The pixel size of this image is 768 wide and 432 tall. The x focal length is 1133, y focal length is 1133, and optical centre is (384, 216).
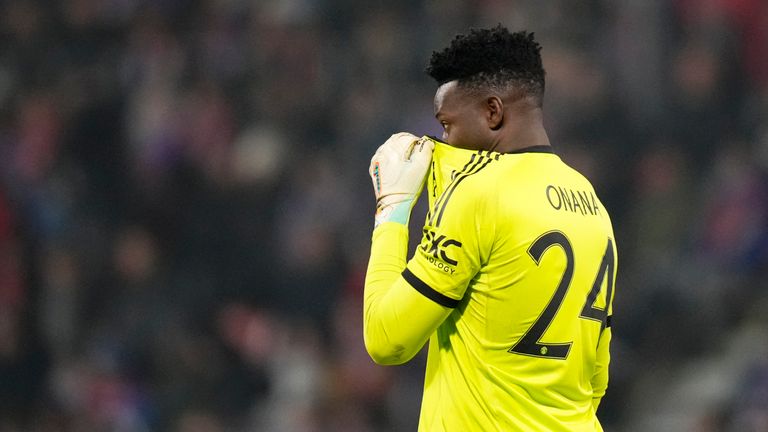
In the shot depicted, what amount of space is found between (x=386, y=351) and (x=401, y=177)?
1.38ft

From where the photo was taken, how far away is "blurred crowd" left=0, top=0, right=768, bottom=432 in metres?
6.48

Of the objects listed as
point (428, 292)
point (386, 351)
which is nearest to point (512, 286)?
point (428, 292)

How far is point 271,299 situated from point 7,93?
3.08 meters

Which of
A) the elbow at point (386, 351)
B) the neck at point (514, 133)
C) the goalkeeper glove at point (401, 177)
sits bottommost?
the elbow at point (386, 351)

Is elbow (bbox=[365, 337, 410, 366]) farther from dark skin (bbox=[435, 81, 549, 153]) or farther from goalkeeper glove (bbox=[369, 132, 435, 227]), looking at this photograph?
dark skin (bbox=[435, 81, 549, 153])

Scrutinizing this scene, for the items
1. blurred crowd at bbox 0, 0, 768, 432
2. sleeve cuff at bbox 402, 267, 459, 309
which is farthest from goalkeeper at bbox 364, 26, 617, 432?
blurred crowd at bbox 0, 0, 768, 432

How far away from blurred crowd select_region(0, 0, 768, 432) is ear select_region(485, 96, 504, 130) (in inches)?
151

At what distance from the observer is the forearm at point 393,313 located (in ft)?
7.65

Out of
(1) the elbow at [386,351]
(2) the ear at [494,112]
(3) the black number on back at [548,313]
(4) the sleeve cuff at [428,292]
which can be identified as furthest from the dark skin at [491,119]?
(1) the elbow at [386,351]

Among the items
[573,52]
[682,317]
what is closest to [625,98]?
[573,52]

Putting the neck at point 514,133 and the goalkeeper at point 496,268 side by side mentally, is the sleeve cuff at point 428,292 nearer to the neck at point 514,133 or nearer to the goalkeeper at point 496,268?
the goalkeeper at point 496,268

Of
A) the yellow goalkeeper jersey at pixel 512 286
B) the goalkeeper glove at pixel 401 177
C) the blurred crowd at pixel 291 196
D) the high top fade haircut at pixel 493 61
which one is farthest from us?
the blurred crowd at pixel 291 196

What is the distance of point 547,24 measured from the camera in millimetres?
7566

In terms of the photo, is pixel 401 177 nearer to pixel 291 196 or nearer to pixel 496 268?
pixel 496 268
